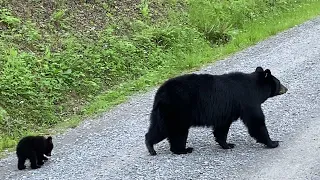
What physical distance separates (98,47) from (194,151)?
557cm

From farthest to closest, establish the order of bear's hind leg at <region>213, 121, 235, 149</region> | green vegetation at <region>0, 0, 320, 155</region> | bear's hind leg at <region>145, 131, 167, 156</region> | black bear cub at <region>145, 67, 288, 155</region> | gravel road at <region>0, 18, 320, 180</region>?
green vegetation at <region>0, 0, 320, 155</region>
bear's hind leg at <region>213, 121, 235, 149</region>
bear's hind leg at <region>145, 131, 167, 156</region>
black bear cub at <region>145, 67, 288, 155</region>
gravel road at <region>0, 18, 320, 180</region>

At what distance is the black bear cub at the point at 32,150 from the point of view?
8102mm

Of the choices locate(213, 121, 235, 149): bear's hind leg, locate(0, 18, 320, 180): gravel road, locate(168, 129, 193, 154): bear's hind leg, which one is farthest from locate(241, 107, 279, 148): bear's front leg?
locate(168, 129, 193, 154): bear's hind leg

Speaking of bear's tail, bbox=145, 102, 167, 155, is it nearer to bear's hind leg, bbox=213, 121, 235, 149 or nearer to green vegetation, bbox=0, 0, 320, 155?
bear's hind leg, bbox=213, 121, 235, 149

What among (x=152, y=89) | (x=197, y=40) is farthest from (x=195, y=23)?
(x=152, y=89)

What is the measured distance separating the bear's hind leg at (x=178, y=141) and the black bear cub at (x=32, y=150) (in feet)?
5.83

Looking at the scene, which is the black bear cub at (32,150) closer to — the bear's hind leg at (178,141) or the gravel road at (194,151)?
the gravel road at (194,151)

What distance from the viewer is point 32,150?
816 cm

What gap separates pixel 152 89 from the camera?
11.9 metres

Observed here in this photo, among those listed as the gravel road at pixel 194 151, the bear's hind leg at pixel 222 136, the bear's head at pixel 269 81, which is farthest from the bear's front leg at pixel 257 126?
the bear's head at pixel 269 81

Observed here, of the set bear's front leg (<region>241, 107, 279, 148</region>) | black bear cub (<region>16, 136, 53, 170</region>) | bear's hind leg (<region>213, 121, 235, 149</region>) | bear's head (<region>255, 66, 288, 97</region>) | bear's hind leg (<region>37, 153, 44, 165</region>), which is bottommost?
bear's hind leg (<region>37, 153, 44, 165</region>)

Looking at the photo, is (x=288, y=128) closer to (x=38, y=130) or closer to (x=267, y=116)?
(x=267, y=116)

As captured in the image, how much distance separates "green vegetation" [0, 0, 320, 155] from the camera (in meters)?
10.7

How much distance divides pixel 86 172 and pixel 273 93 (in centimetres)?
284
